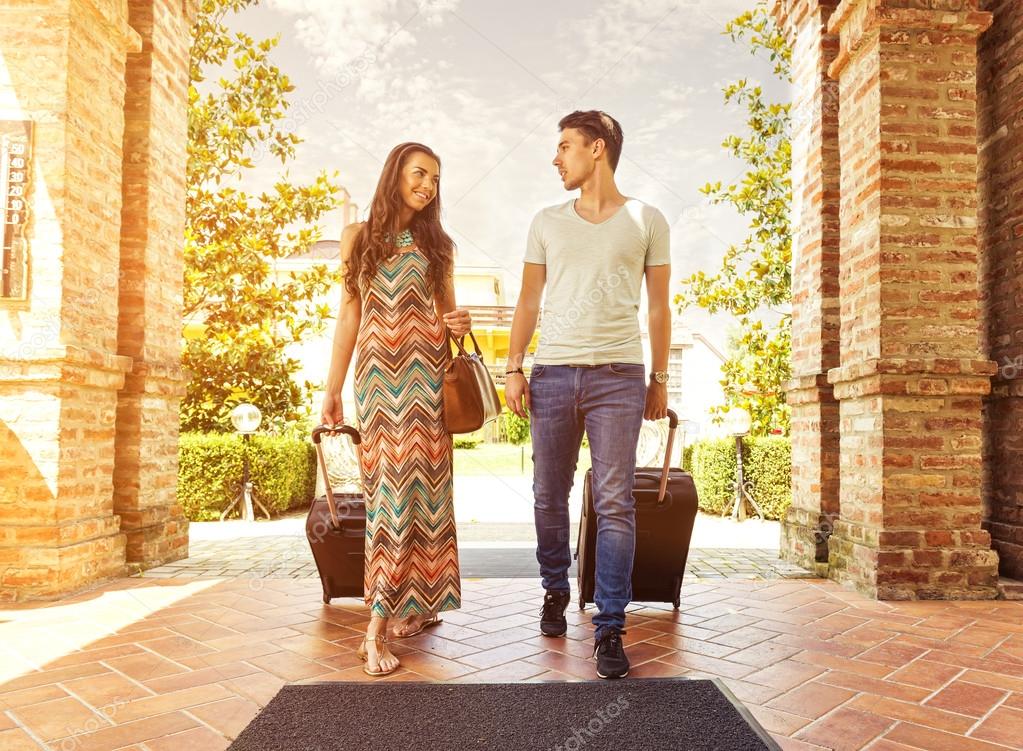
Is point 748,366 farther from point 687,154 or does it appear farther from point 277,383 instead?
point 687,154

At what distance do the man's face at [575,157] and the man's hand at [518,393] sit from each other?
0.81 metres

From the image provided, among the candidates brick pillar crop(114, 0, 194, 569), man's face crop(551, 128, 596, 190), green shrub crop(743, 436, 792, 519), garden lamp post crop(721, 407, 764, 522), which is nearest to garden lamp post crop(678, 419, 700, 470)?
garden lamp post crop(721, 407, 764, 522)

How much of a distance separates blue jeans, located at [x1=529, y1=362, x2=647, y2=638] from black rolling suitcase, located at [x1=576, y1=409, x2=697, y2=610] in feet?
1.38

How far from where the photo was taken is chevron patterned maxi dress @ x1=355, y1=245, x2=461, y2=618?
9.35 feet

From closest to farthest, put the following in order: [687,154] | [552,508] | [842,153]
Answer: [552,508], [842,153], [687,154]

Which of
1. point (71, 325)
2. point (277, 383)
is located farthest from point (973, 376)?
point (277, 383)

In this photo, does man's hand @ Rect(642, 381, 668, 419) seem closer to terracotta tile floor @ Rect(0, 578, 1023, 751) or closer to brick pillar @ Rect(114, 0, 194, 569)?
terracotta tile floor @ Rect(0, 578, 1023, 751)

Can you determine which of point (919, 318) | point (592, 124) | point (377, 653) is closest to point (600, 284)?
point (592, 124)

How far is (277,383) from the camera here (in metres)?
8.94

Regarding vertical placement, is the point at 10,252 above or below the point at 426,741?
above

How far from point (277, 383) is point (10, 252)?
520 centimetres

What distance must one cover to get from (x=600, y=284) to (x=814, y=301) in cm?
256

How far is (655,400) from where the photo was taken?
9.81ft

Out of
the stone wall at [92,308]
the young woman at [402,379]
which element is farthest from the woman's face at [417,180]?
the stone wall at [92,308]
